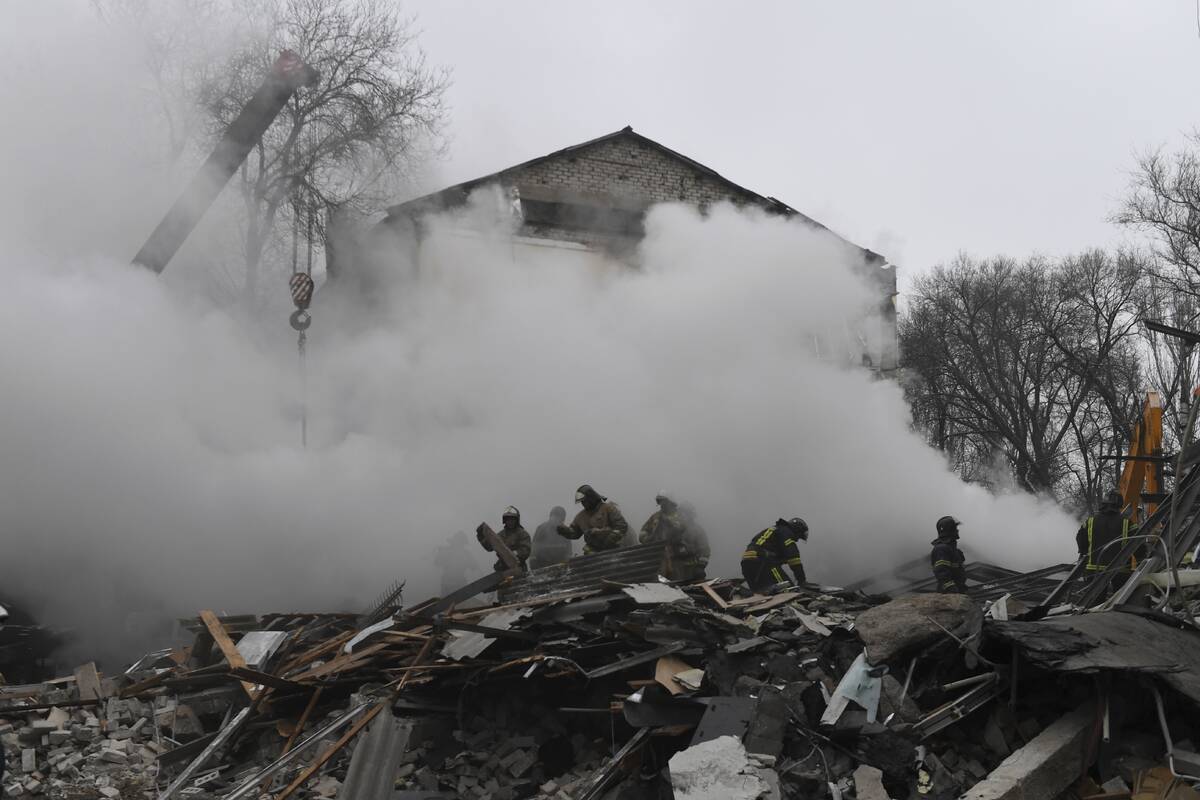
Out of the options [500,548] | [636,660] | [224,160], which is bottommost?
[636,660]

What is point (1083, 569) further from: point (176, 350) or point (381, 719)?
point (176, 350)

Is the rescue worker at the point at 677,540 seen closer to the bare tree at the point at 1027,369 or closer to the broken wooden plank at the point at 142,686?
the broken wooden plank at the point at 142,686

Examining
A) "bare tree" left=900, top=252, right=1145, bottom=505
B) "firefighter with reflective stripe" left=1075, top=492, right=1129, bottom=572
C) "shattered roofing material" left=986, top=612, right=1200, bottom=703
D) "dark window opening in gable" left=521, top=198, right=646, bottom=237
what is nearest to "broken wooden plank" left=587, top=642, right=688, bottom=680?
"shattered roofing material" left=986, top=612, right=1200, bottom=703

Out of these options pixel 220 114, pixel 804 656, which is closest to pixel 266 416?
pixel 220 114

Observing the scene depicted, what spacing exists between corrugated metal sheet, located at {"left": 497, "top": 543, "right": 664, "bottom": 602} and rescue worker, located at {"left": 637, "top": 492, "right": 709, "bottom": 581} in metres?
0.63

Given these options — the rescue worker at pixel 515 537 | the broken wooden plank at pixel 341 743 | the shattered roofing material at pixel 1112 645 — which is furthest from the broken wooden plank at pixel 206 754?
the shattered roofing material at pixel 1112 645

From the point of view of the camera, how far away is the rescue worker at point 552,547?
A: 1183 cm

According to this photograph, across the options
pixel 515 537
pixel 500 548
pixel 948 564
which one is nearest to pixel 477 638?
pixel 500 548

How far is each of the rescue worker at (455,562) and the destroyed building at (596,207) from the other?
5.91 meters

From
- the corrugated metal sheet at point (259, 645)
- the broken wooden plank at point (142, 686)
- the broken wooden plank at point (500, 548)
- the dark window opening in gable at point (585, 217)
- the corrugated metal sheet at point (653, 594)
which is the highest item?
the dark window opening in gable at point (585, 217)

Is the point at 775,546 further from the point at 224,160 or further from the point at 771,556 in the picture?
the point at 224,160

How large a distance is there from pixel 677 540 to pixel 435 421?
535cm

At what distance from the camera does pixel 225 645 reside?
8039 mm

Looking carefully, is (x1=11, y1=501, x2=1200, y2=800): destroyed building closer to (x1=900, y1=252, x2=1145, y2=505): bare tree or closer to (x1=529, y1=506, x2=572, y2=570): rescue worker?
(x1=529, y1=506, x2=572, y2=570): rescue worker
